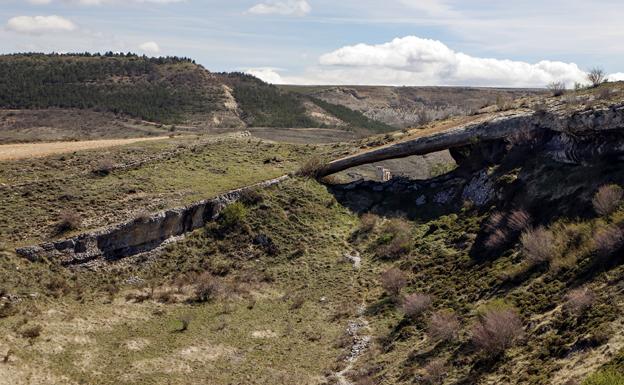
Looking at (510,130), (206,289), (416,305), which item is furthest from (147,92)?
(416,305)

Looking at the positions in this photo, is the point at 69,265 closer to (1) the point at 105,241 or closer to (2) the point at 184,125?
(1) the point at 105,241

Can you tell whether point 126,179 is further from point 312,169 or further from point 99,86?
point 99,86

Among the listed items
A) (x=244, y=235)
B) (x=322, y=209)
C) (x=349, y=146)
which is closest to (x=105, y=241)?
(x=244, y=235)

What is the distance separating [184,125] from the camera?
350ft

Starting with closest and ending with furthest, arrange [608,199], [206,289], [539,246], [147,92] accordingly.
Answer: [539,246]
[608,199]
[206,289]
[147,92]

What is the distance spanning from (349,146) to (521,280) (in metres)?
32.8

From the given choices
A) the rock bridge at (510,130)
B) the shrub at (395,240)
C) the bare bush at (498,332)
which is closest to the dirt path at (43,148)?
the rock bridge at (510,130)

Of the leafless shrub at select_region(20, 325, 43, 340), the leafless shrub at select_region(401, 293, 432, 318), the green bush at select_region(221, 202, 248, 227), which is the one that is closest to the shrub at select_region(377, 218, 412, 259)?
the leafless shrub at select_region(401, 293, 432, 318)

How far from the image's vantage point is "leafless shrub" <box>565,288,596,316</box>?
24.5 meters

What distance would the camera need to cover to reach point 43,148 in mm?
53438

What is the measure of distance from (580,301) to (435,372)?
6930 millimetres

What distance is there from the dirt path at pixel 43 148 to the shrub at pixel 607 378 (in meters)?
46.0

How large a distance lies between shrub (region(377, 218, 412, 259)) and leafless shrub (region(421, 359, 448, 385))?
58.5ft

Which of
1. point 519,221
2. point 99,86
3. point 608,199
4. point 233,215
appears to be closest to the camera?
point 608,199
